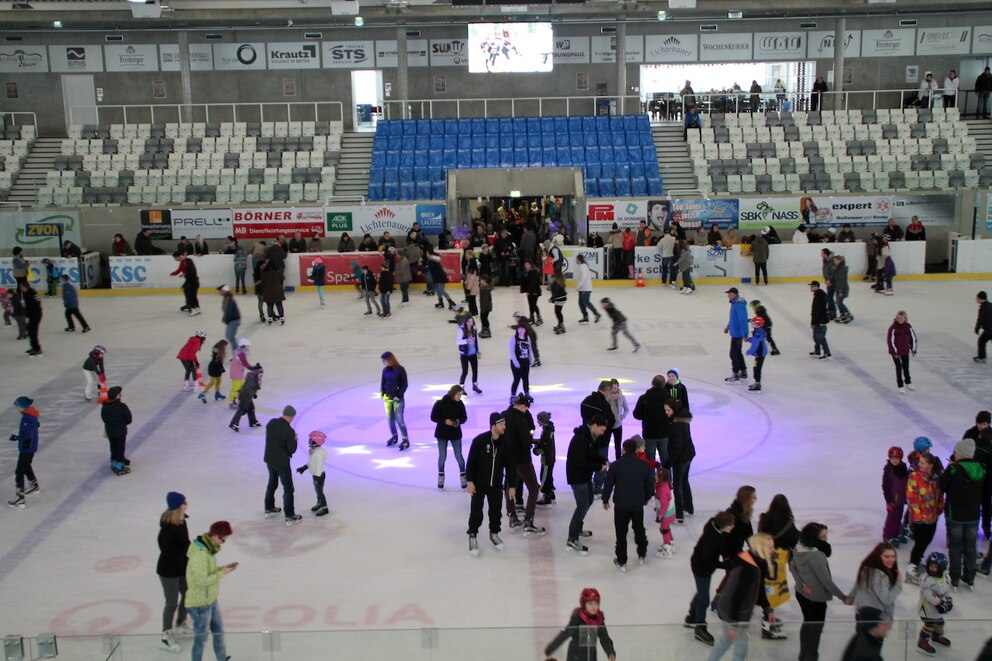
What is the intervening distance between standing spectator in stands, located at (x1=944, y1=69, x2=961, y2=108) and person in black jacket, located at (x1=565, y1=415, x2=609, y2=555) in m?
29.6

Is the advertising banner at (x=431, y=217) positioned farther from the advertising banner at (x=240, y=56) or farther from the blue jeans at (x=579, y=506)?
the blue jeans at (x=579, y=506)

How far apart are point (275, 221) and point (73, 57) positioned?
12.7 m

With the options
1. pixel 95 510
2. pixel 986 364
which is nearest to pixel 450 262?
pixel 986 364

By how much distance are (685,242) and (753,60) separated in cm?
1421

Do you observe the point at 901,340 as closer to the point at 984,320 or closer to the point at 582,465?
the point at 984,320

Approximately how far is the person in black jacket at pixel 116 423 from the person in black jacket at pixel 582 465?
578 cm

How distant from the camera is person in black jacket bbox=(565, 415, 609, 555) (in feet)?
32.2

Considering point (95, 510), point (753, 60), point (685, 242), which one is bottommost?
point (95, 510)

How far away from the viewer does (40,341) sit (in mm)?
20844

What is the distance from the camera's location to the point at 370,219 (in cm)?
2956

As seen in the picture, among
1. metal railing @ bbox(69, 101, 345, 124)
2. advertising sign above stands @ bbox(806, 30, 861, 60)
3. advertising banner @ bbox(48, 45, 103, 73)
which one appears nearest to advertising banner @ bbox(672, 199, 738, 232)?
advertising sign above stands @ bbox(806, 30, 861, 60)

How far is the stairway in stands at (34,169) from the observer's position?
32688 millimetres

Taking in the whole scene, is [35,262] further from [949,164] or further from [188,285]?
[949,164]

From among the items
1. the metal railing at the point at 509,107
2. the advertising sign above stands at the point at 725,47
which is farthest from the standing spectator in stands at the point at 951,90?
the metal railing at the point at 509,107
